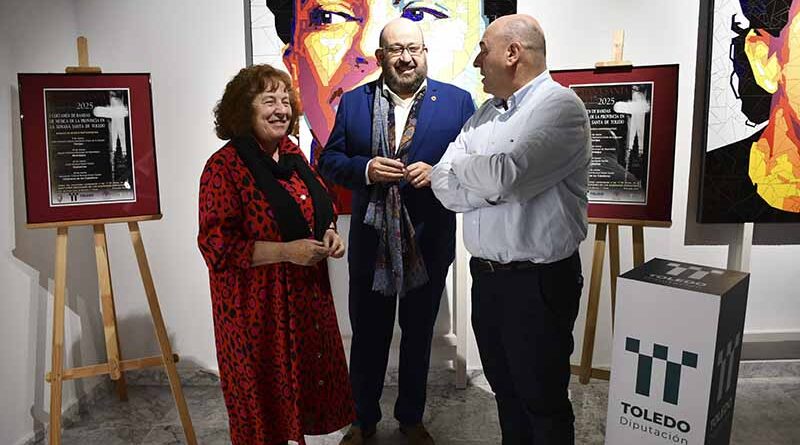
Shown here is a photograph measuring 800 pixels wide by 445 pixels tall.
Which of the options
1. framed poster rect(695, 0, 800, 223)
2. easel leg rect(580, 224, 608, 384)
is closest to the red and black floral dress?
easel leg rect(580, 224, 608, 384)

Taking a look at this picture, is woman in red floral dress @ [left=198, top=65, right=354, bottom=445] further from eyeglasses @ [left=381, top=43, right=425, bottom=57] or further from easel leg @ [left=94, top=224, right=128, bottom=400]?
easel leg @ [left=94, top=224, right=128, bottom=400]

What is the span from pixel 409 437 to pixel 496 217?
131 centimetres

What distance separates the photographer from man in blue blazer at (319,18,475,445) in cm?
259

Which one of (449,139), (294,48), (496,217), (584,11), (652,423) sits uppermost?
(584,11)

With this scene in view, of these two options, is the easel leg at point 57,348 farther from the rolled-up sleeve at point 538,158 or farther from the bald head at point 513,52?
the bald head at point 513,52

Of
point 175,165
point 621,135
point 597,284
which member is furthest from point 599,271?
point 175,165

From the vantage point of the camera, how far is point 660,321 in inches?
77.0

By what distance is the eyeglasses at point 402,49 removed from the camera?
2.55 meters

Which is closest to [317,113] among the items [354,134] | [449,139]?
[354,134]

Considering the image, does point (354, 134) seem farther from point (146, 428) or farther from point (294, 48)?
point (146, 428)

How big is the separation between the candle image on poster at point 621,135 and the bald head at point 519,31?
867 mm

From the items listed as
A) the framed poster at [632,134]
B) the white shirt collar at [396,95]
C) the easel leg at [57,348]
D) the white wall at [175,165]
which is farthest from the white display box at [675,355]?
the easel leg at [57,348]

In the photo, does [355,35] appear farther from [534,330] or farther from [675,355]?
[675,355]

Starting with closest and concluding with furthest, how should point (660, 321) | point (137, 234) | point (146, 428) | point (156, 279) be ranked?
point (660, 321), point (137, 234), point (146, 428), point (156, 279)
